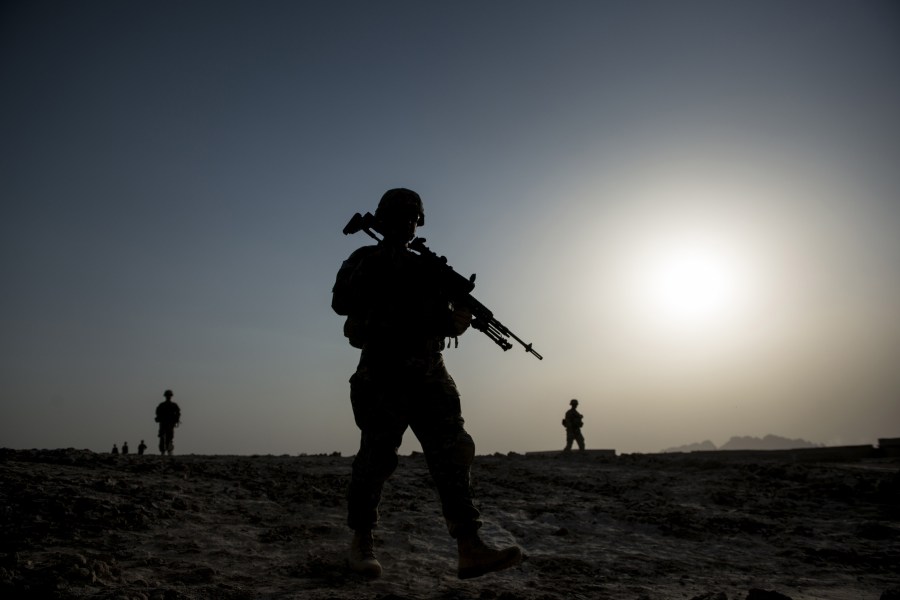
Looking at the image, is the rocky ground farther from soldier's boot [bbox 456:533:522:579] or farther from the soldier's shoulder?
the soldier's shoulder

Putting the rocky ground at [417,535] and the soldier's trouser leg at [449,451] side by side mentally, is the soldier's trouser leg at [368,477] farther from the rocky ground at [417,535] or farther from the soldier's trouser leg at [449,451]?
the rocky ground at [417,535]

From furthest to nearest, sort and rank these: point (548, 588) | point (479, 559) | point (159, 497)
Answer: point (159, 497), point (548, 588), point (479, 559)

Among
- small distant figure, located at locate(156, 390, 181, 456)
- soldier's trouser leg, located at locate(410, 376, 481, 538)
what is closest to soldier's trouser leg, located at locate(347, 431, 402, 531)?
soldier's trouser leg, located at locate(410, 376, 481, 538)

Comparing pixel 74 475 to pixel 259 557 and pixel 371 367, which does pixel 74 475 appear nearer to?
pixel 259 557

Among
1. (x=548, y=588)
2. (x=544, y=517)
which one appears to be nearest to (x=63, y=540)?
(x=548, y=588)

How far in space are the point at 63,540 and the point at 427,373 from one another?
2.71 metres

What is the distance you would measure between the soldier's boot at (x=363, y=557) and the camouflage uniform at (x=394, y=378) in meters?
0.06

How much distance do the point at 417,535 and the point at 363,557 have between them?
1.53 meters

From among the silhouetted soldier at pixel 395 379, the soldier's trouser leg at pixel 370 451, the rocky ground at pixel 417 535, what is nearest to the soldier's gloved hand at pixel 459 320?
the silhouetted soldier at pixel 395 379

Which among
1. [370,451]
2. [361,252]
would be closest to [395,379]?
[370,451]

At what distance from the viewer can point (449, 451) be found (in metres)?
3.49

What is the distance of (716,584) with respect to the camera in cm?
396

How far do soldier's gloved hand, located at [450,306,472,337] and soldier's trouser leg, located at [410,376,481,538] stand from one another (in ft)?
1.17

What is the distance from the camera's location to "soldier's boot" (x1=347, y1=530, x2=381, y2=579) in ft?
11.1
